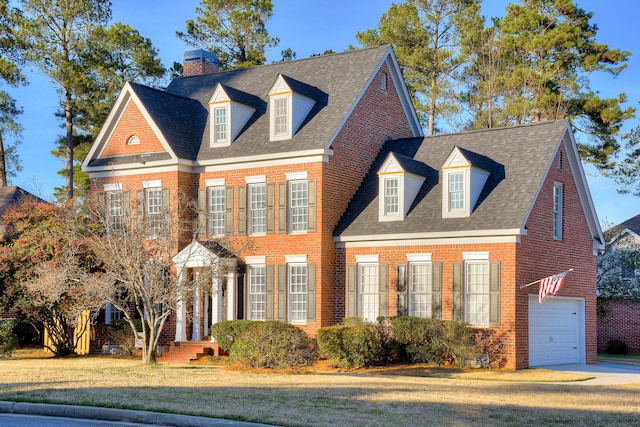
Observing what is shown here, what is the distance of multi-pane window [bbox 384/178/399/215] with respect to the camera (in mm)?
29828

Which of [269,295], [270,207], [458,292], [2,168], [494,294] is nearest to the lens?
[494,294]

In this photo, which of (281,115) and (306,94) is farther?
(306,94)

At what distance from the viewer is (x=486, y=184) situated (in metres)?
28.8

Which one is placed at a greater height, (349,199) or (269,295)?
(349,199)

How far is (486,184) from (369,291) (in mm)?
→ 5130

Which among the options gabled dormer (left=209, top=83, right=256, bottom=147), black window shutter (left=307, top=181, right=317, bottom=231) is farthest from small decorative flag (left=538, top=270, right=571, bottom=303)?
gabled dormer (left=209, top=83, right=256, bottom=147)

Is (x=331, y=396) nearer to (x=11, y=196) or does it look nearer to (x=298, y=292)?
(x=298, y=292)

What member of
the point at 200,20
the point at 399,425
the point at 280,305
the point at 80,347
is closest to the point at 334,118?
the point at 280,305

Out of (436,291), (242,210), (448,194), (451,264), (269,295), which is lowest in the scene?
(269,295)

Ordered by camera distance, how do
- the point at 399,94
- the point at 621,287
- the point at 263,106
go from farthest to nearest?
the point at 621,287 → the point at 399,94 → the point at 263,106

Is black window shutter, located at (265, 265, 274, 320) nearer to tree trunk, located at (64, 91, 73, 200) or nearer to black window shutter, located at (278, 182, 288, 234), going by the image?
black window shutter, located at (278, 182, 288, 234)

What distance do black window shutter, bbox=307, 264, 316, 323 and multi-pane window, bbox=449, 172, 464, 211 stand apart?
4.96 meters

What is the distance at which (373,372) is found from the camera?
83.4ft

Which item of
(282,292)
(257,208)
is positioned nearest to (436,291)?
(282,292)
